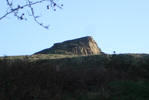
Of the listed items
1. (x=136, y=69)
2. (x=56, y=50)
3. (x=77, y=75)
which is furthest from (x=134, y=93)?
(x=56, y=50)

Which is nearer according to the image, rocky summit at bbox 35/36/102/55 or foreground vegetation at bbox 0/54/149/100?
foreground vegetation at bbox 0/54/149/100

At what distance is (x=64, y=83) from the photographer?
1706 cm

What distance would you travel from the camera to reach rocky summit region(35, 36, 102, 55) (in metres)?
32.7

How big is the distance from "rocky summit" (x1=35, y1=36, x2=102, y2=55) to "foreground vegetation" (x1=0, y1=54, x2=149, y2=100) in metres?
12.3

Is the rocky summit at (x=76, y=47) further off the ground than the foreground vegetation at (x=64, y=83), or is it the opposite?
the rocky summit at (x=76, y=47)

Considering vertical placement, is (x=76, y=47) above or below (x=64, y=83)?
above

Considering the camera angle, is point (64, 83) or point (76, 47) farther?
point (76, 47)

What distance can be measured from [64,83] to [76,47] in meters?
16.6

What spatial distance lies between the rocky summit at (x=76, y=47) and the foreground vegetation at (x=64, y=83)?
40.5 feet

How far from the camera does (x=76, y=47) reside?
110ft

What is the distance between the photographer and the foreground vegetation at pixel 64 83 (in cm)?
1516

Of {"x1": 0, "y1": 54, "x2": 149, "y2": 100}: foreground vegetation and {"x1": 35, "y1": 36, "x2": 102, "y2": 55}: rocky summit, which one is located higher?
{"x1": 35, "y1": 36, "x2": 102, "y2": 55}: rocky summit

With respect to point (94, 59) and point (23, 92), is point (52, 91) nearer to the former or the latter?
point (23, 92)

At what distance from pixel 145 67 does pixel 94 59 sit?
2815mm
